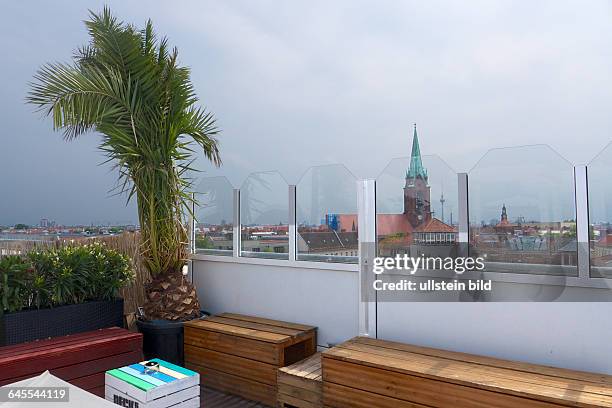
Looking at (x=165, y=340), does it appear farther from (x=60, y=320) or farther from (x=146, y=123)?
(x=146, y=123)

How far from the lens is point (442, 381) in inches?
106

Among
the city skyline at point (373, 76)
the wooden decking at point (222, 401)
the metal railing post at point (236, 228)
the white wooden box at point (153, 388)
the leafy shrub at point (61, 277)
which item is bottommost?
the wooden decking at point (222, 401)

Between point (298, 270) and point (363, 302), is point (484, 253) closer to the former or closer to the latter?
point (363, 302)

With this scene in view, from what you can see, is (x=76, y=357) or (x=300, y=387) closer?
(x=300, y=387)

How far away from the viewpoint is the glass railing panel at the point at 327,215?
408 cm

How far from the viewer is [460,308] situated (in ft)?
11.3

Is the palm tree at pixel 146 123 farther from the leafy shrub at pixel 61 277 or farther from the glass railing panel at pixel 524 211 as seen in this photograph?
the glass railing panel at pixel 524 211

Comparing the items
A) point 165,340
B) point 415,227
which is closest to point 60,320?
point 165,340

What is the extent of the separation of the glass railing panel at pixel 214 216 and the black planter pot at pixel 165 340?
110 centimetres

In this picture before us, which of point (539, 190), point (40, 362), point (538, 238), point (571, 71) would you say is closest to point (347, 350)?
point (538, 238)

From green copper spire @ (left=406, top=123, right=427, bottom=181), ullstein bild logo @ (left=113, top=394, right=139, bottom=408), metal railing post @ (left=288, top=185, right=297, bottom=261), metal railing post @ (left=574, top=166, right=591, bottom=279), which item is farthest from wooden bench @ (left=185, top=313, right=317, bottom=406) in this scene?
metal railing post @ (left=574, top=166, right=591, bottom=279)

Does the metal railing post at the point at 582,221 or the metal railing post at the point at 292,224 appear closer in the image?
the metal railing post at the point at 582,221

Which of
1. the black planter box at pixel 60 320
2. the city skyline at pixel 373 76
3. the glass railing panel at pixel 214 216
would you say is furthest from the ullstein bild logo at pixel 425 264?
the black planter box at pixel 60 320

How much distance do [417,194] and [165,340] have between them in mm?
2883
